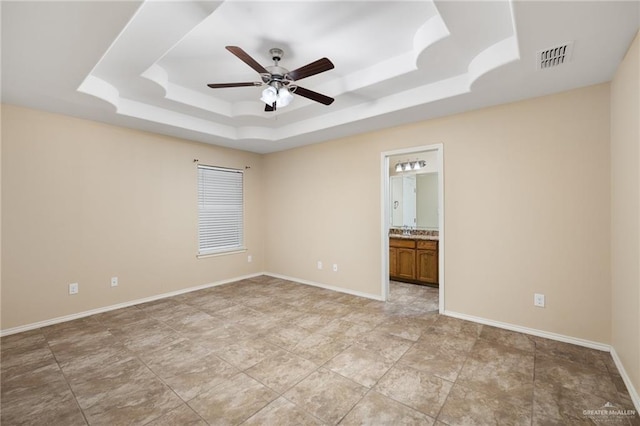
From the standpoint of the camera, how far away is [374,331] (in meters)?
3.15

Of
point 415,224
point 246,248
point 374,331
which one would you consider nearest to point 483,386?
point 374,331

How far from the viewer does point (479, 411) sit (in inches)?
74.4

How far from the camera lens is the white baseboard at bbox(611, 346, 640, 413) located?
1.90 metres

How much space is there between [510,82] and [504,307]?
2377 mm

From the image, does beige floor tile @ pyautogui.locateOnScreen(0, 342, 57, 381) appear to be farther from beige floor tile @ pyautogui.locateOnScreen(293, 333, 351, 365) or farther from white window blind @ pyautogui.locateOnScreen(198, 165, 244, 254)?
white window blind @ pyautogui.locateOnScreen(198, 165, 244, 254)

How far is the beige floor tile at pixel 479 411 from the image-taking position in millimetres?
1800

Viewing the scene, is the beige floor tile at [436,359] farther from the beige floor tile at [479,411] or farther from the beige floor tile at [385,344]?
the beige floor tile at [479,411]

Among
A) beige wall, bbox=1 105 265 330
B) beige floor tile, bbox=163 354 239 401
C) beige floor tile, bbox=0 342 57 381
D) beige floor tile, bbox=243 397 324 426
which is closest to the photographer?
beige floor tile, bbox=243 397 324 426

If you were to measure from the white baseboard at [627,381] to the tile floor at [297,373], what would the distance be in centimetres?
5

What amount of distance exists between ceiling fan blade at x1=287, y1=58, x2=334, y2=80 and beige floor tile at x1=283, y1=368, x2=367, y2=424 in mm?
2466

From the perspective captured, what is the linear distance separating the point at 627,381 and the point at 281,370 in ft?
8.67

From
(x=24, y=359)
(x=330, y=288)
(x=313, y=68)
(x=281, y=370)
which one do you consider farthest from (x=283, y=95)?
(x=24, y=359)

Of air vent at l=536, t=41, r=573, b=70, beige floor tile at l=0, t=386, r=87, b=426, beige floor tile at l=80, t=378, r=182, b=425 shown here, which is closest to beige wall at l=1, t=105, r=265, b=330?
beige floor tile at l=0, t=386, r=87, b=426

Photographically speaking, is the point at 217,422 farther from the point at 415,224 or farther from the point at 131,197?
the point at 415,224
